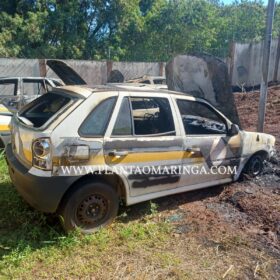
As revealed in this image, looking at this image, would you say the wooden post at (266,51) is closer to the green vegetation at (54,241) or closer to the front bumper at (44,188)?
the green vegetation at (54,241)

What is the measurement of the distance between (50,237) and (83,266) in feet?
2.00

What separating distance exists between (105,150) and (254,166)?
287 centimetres

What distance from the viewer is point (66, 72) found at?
33.2 feet

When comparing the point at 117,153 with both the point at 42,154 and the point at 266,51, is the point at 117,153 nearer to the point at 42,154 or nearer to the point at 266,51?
the point at 42,154

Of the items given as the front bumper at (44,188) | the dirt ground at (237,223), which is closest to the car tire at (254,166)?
the dirt ground at (237,223)

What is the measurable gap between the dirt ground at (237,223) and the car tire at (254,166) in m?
0.12

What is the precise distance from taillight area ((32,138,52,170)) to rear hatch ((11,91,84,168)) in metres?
0.06

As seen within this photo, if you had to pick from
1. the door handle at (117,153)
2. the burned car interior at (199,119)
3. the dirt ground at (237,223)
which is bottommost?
the dirt ground at (237,223)

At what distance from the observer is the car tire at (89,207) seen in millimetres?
3234

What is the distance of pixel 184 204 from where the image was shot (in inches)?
172

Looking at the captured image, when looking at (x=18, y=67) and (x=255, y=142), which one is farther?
(x=18, y=67)

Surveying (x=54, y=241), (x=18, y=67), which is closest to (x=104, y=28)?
(x=18, y=67)

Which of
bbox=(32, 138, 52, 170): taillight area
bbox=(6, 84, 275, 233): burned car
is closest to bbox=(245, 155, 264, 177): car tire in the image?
bbox=(6, 84, 275, 233): burned car

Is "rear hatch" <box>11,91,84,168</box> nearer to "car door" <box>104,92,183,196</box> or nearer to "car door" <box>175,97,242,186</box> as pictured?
"car door" <box>104,92,183,196</box>
